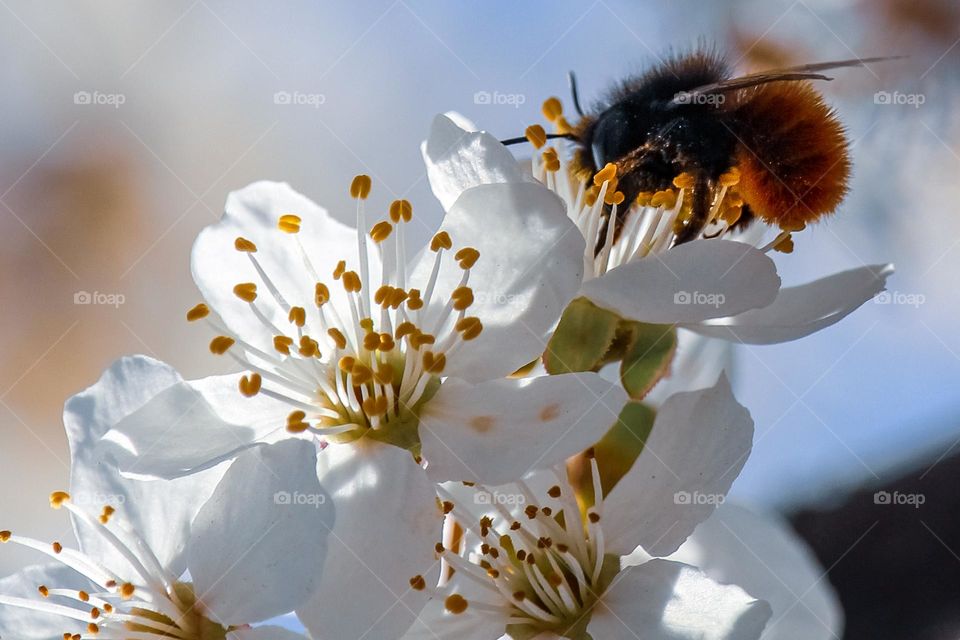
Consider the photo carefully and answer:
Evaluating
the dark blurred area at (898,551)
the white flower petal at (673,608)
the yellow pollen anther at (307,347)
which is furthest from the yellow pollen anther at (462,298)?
the dark blurred area at (898,551)

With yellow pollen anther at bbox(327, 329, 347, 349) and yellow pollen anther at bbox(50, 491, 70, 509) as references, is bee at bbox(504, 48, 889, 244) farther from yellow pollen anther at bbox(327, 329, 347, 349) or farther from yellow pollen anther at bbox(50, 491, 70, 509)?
yellow pollen anther at bbox(50, 491, 70, 509)

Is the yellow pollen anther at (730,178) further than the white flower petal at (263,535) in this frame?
Yes

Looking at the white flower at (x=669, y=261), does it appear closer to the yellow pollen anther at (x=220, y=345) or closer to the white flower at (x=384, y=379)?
the white flower at (x=384, y=379)

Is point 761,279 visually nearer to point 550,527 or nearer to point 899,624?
point 550,527

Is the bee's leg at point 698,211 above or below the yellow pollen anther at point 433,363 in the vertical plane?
above

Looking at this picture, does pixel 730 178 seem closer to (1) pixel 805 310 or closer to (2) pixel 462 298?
(1) pixel 805 310

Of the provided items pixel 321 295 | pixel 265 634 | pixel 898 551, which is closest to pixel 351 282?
pixel 321 295

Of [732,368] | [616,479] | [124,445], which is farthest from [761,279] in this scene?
[124,445]
